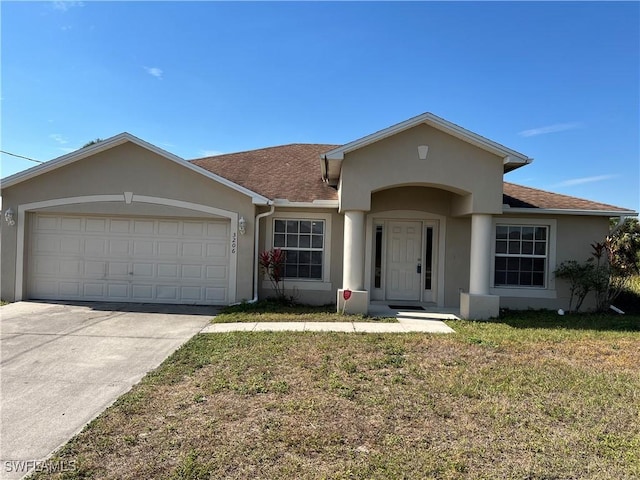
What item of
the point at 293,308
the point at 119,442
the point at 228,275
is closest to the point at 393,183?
the point at 293,308

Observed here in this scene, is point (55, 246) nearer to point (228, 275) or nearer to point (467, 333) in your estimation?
point (228, 275)

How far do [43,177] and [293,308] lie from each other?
24.8 feet

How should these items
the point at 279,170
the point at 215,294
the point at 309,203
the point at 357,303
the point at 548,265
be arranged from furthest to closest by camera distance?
the point at 279,170 < the point at 548,265 < the point at 309,203 < the point at 215,294 < the point at 357,303

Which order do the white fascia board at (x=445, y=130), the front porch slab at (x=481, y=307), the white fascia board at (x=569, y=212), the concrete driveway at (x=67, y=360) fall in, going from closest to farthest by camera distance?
1. the concrete driveway at (x=67, y=360)
2. the white fascia board at (x=445, y=130)
3. the front porch slab at (x=481, y=307)
4. the white fascia board at (x=569, y=212)

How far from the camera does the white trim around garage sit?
1063 cm

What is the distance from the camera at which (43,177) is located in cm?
1072

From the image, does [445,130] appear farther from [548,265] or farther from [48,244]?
[48,244]

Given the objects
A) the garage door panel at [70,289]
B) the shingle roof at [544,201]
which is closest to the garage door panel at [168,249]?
the garage door panel at [70,289]

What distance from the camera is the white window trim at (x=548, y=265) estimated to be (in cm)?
1129

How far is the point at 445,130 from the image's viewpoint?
374 inches

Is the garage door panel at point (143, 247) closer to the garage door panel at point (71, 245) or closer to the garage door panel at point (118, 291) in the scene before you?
the garage door panel at point (118, 291)

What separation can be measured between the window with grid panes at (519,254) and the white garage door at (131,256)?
25.4 feet

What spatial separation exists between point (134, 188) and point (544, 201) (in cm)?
1140

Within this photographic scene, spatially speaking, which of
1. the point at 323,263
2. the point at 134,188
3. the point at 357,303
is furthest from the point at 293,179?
the point at 357,303
